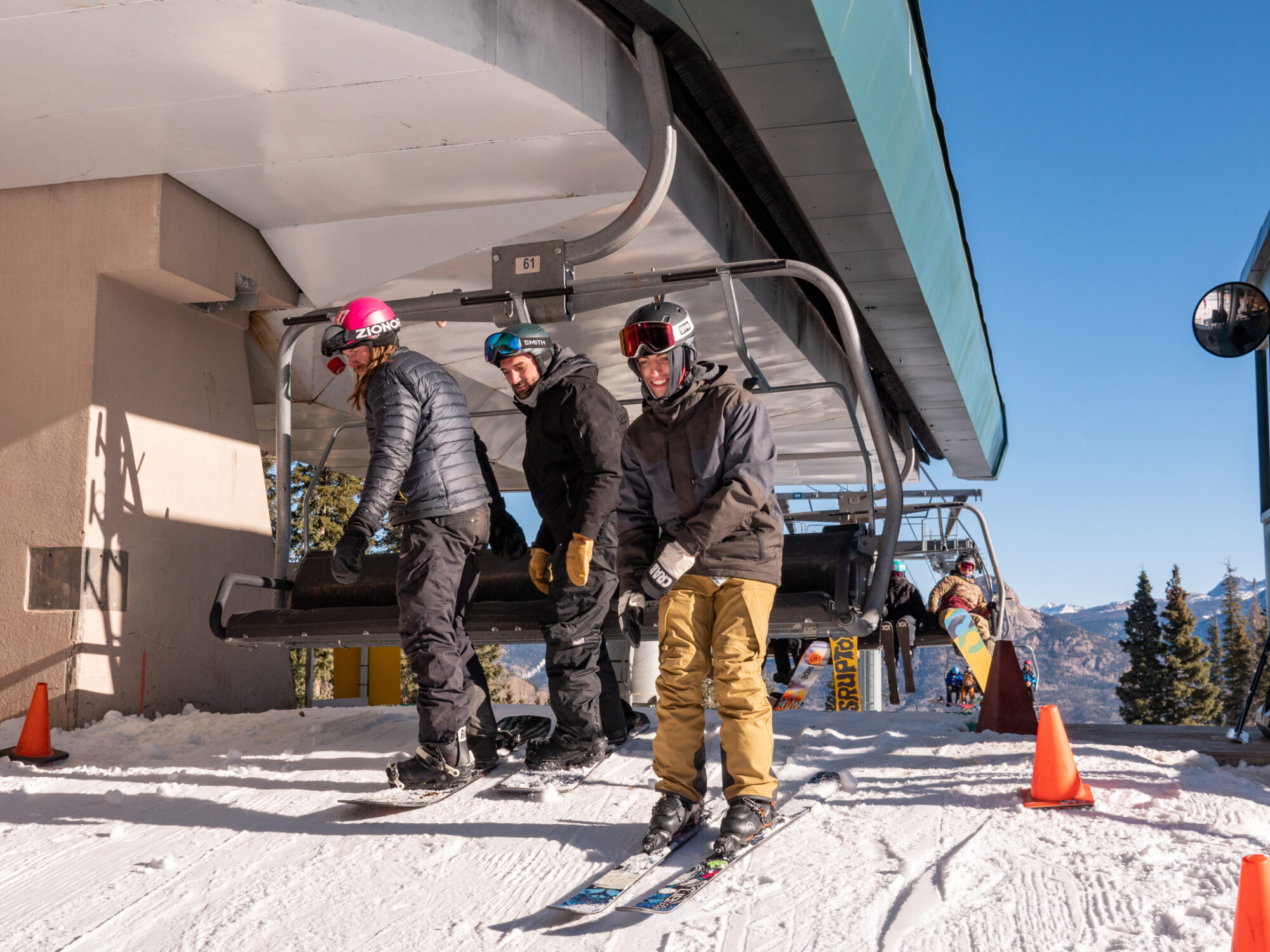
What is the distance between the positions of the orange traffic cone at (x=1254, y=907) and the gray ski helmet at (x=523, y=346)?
130 inches

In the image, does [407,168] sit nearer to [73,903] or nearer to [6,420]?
[6,420]

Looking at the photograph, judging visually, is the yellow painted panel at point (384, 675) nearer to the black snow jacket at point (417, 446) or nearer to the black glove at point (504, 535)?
the black glove at point (504, 535)

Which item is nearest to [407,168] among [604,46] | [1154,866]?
[604,46]

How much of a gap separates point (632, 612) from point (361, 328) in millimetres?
1746

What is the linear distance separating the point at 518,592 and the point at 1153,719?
52.1 metres

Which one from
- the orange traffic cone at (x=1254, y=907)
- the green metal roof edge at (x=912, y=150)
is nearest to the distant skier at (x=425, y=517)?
the green metal roof edge at (x=912, y=150)

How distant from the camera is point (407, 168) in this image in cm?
651

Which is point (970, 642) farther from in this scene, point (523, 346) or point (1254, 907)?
point (1254, 907)

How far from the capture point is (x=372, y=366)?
4625 millimetres

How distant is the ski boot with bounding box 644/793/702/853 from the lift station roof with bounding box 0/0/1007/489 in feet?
12.1

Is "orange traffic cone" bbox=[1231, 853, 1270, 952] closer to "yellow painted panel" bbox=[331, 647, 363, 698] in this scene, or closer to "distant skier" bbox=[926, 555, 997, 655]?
Answer: "yellow painted panel" bbox=[331, 647, 363, 698]

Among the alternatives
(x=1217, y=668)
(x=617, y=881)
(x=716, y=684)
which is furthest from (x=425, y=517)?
(x=1217, y=668)

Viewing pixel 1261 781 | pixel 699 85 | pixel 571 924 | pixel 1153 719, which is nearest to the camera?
pixel 571 924

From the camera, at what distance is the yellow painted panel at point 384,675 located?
9380 mm
